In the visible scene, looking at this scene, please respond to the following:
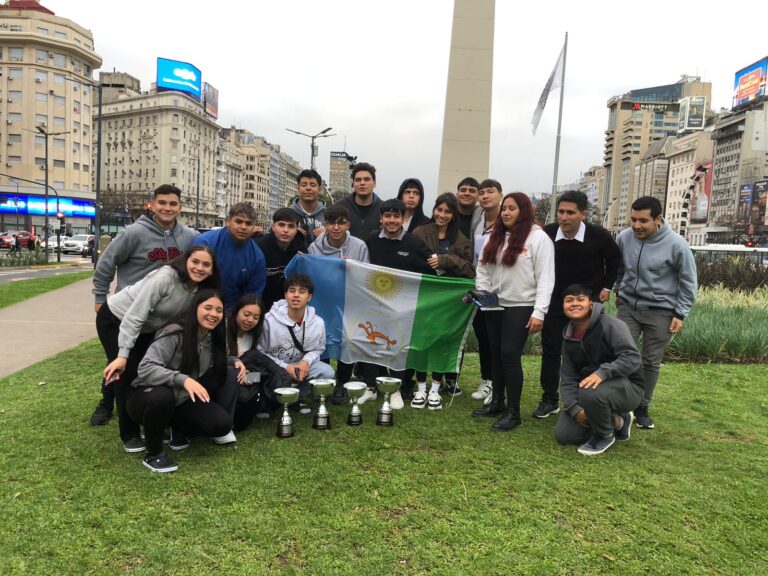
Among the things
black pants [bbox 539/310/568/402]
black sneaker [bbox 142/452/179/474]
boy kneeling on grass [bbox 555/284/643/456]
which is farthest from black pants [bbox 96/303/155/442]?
black pants [bbox 539/310/568/402]

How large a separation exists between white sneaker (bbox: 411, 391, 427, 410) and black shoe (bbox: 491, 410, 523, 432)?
2.58 feet

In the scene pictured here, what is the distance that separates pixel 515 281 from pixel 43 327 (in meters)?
8.63

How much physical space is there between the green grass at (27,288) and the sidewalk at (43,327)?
27cm

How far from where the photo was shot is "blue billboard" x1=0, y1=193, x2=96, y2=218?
Answer: 206ft

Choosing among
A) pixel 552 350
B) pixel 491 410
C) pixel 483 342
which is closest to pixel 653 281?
pixel 552 350

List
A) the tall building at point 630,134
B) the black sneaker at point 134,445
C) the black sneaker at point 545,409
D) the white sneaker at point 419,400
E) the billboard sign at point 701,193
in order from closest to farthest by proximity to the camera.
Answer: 1. the black sneaker at point 134,445
2. the black sneaker at point 545,409
3. the white sneaker at point 419,400
4. the billboard sign at point 701,193
5. the tall building at point 630,134

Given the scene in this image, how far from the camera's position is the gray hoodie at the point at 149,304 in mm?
3801

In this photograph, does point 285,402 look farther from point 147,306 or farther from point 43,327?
point 43,327

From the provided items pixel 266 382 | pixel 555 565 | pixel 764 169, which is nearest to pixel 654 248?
pixel 555 565

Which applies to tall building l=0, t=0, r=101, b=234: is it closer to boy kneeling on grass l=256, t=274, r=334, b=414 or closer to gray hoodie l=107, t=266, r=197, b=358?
boy kneeling on grass l=256, t=274, r=334, b=414

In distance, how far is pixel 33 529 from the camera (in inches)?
117

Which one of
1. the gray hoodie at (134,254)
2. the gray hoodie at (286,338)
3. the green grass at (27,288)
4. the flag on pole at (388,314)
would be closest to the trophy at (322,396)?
the gray hoodie at (286,338)

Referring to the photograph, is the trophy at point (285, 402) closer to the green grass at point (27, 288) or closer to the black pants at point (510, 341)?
the black pants at point (510, 341)

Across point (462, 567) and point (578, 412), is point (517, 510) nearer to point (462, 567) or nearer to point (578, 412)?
point (462, 567)
